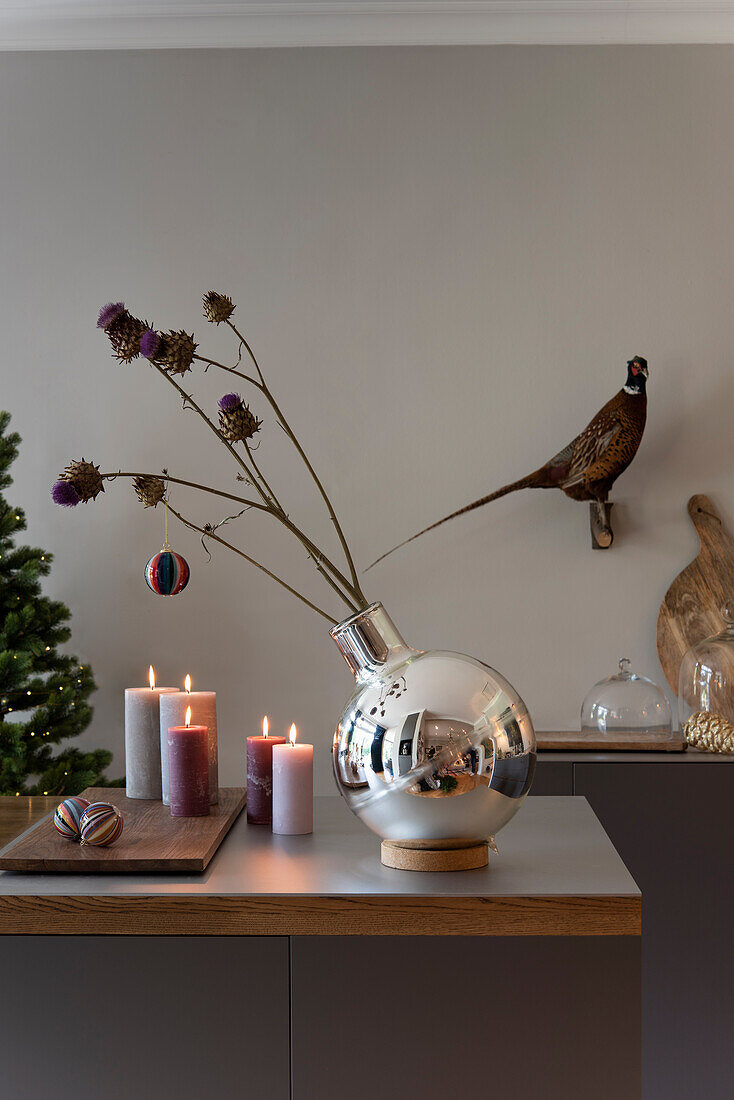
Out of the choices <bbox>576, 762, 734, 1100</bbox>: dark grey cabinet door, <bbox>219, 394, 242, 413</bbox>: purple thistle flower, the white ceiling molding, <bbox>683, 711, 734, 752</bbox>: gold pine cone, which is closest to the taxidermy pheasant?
<bbox>683, 711, 734, 752</bbox>: gold pine cone

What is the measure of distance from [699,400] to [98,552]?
1677 millimetres

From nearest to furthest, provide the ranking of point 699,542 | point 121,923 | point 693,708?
point 121,923
point 693,708
point 699,542

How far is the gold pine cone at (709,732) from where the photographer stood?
2283 mm

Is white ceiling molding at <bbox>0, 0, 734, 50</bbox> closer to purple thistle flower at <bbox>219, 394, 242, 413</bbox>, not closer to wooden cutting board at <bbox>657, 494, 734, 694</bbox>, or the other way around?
wooden cutting board at <bbox>657, 494, 734, 694</bbox>

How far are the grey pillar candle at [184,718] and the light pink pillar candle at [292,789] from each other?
123mm

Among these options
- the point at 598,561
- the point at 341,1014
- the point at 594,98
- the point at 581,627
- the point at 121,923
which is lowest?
the point at 341,1014

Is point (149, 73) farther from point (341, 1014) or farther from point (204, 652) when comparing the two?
point (341, 1014)

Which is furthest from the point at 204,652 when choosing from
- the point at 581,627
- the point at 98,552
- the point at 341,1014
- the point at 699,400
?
the point at 341,1014

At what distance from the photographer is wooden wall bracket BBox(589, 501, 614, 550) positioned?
2.62 meters

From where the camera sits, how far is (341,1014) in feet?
3.59

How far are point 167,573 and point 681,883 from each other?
53.3 inches

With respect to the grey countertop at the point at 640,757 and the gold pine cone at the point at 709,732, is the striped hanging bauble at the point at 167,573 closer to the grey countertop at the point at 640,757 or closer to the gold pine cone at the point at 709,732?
the grey countertop at the point at 640,757

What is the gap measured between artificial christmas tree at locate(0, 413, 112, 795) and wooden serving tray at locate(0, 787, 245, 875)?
1.01 metres

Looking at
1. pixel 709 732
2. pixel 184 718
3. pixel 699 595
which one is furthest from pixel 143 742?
pixel 699 595
